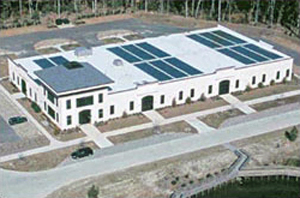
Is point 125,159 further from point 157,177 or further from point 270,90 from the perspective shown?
point 270,90

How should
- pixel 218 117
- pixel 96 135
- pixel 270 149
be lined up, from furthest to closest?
pixel 218 117, pixel 96 135, pixel 270 149

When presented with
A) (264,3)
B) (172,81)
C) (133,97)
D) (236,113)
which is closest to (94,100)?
(133,97)

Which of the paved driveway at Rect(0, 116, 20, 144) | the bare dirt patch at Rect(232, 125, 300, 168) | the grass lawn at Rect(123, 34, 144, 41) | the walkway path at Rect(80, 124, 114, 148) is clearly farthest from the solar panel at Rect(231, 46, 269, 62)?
the paved driveway at Rect(0, 116, 20, 144)

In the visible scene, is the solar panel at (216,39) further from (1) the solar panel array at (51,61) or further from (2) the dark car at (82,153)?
(2) the dark car at (82,153)

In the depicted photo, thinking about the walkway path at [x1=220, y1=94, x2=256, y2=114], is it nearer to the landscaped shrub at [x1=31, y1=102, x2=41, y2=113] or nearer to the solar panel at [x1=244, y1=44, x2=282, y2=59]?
the solar panel at [x1=244, y1=44, x2=282, y2=59]

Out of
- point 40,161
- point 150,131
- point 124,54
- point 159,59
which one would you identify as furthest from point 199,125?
point 40,161
